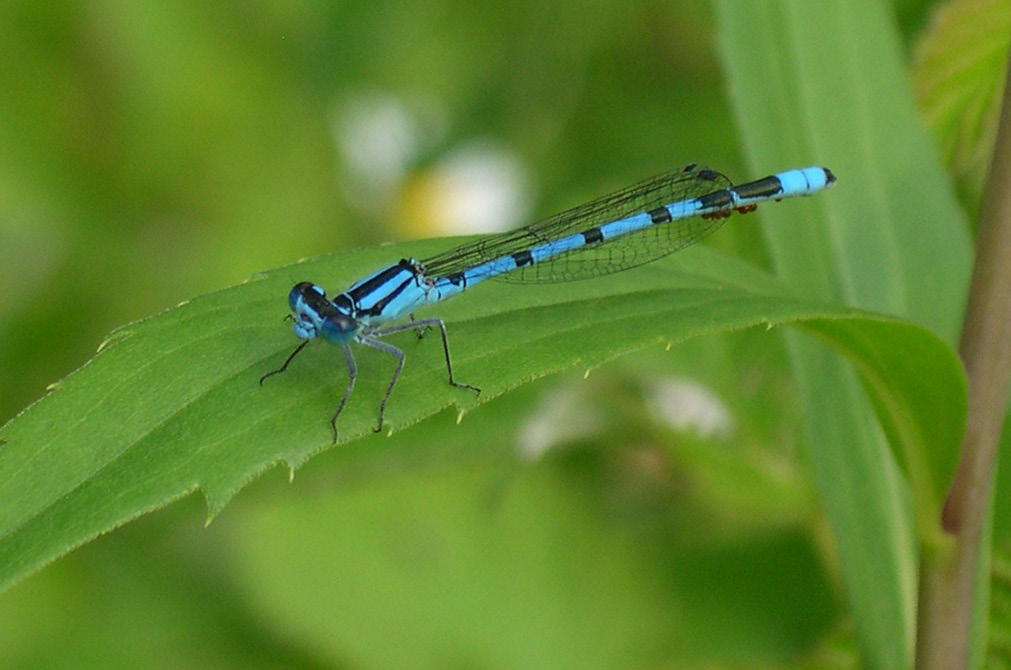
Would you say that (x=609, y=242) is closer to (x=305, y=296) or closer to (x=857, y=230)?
(x=857, y=230)

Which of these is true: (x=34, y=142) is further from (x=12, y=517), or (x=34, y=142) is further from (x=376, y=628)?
(x=12, y=517)

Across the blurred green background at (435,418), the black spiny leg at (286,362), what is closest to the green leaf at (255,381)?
the black spiny leg at (286,362)

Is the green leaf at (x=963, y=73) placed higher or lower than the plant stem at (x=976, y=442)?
higher

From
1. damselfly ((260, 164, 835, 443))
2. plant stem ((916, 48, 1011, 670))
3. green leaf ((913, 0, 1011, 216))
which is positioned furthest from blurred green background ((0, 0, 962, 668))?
plant stem ((916, 48, 1011, 670))

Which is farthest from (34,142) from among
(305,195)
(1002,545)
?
(1002,545)

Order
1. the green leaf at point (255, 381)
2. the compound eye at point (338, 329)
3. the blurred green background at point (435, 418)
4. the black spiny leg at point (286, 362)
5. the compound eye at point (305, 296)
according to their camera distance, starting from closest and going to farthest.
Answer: the green leaf at point (255, 381)
the black spiny leg at point (286, 362)
the compound eye at point (305, 296)
the compound eye at point (338, 329)
the blurred green background at point (435, 418)

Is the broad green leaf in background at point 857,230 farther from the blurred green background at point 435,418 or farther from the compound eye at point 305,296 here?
the compound eye at point 305,296
